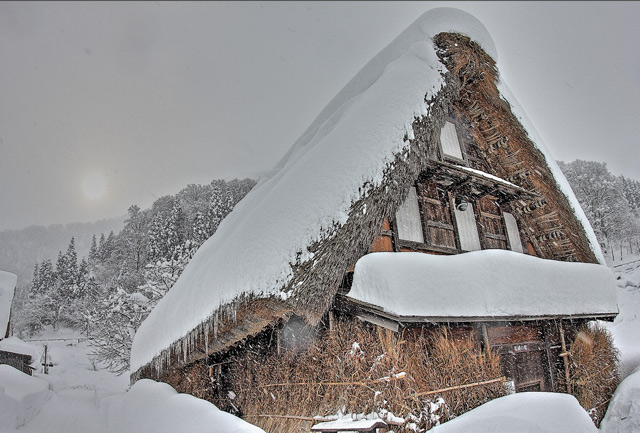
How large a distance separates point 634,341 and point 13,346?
20483 millimetres

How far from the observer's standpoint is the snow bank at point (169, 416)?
3.42 m

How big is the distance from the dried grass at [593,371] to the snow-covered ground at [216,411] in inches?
7.7

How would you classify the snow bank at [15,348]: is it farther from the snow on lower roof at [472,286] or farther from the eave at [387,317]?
the snow on lower roof at [472,286]

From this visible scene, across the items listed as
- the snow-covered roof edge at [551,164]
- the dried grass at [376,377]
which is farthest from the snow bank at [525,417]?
the snow-covered roof edge at [551,164]

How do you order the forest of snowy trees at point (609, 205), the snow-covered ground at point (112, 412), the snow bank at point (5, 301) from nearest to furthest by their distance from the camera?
the snow-covered ground at point (112, 412), the forest of snowy trees at point (609, 205), the snow bank at point (5, 301)

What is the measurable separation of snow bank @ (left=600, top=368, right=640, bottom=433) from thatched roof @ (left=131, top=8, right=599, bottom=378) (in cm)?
566

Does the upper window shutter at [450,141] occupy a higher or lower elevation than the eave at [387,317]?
higher

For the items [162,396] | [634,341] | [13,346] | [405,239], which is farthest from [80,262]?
[634,341]

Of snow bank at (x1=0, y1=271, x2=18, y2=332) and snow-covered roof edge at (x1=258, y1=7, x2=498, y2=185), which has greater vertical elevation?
snow-covered roof edge at (x1=258, y1=7, x2=498, y2=185)

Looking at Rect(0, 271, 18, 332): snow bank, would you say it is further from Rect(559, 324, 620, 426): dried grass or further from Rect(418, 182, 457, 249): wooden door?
Rect(559, 324, 620, 426): dried grass

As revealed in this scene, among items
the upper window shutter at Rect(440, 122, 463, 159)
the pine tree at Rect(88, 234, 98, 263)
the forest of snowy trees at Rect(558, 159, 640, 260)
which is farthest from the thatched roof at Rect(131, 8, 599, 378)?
the pine tree at Rect(88, 234, 98, 263)

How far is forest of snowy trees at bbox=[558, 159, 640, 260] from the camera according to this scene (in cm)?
901

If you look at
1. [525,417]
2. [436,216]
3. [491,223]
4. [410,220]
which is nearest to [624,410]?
[491,223]

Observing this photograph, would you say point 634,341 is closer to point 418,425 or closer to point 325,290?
point 418,425
